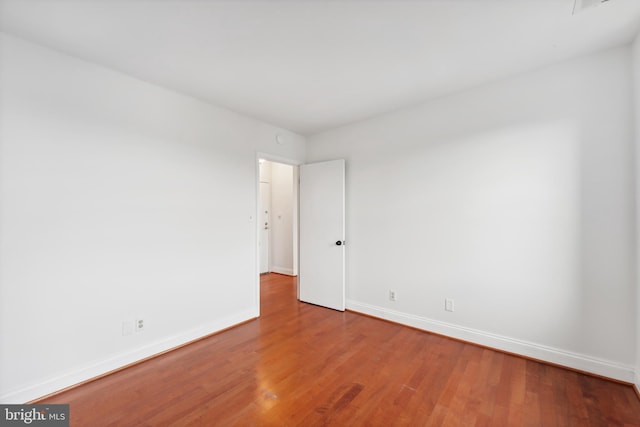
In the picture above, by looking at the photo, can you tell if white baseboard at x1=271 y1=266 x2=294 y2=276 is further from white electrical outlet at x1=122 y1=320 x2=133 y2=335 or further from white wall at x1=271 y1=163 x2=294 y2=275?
white electrical outlet at x1=122 y1=320 x2=133 y2=335

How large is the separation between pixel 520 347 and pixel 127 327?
140 inches

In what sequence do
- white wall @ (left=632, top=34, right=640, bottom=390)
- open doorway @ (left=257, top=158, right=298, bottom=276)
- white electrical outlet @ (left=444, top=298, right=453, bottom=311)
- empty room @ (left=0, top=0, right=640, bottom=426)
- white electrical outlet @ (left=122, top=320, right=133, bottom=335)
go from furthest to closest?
open doorway @ (left=257, top=158, right=298, bottom=276) < white electrical outlet @ (left=444, top=298, right=453, bottom=311) < white electrical outlet @ (left=122, top=320, right=133, bottom=335) < white wall @ (left=632, top=34, right=640, bottom=390) < empty room @ (left=0, top=0, right=640, bottom=426)

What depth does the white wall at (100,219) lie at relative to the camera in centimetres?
188

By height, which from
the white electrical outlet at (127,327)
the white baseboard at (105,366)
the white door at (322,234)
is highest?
the white door at (322,234)

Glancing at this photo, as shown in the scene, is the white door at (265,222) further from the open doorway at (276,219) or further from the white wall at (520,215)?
the white wall at (520,215)

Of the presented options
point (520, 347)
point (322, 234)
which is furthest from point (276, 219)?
point (520, 347)

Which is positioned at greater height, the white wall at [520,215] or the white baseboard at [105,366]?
the white wall at [520,215]

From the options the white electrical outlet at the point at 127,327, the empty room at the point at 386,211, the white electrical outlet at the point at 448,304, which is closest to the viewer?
the empty room at the point at 386,211

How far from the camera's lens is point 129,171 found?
2414 millimetres

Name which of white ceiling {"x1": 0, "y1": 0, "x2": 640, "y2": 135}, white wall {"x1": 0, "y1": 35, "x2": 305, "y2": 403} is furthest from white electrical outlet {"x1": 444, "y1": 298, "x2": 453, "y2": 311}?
white wall {"x1": 0, "y1": 35, "x2": 305, "y2": 403}

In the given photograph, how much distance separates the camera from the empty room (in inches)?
71.3

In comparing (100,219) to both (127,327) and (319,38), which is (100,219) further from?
(319,38)

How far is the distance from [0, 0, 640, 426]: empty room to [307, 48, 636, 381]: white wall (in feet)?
0.05

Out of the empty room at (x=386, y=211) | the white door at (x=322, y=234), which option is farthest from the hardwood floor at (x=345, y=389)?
the white door at (x=322, y=234)
